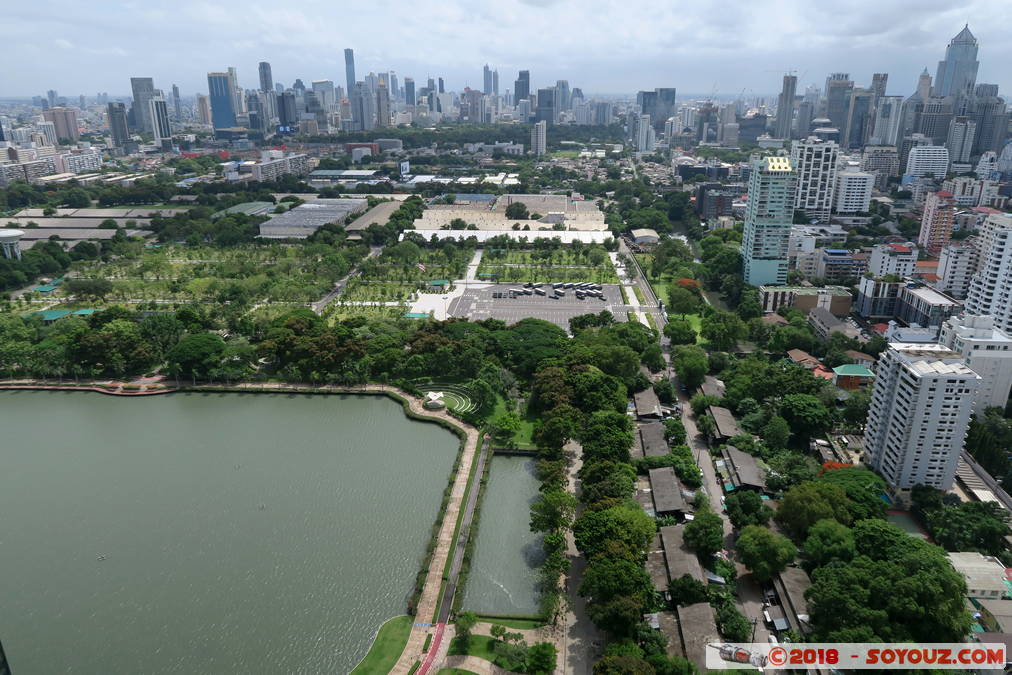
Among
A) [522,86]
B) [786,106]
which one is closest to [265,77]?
[522,86]

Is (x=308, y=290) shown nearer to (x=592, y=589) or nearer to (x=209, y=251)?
(x=209, y=251)

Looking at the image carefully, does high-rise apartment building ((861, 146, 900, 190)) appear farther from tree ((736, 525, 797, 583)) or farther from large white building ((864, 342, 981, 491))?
tree ((736, 525, 797, 583))

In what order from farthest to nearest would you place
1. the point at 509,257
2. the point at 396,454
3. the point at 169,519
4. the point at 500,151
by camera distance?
the point at 500,151 < the point at 509,257 < the point at 396,454 < the point at 169,519

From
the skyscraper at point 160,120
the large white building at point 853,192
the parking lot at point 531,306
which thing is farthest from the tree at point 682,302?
the skyscraper at point 160,120

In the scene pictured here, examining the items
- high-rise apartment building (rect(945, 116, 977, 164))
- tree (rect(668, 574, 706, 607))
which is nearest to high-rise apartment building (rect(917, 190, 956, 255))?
tree (rect(668, 574, 706, 607))

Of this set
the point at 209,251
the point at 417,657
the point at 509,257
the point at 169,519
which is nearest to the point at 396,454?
the point at 169,519

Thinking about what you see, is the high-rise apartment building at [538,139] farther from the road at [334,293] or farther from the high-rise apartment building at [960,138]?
the road at [334,293]
